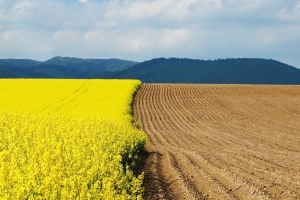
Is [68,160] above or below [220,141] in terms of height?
above

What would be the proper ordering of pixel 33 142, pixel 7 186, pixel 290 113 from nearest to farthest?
pixel 7 186, pixel 33 142, pixel 290 113

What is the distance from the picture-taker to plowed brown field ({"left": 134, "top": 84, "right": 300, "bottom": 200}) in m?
11.3

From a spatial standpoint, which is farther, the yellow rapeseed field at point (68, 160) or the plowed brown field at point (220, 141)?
the plowed brown field at point (220, 141)

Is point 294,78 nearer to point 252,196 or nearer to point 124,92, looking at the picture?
point 124,92

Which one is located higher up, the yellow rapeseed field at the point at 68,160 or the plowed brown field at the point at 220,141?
the yellow rapeseed field at the point at 68,160

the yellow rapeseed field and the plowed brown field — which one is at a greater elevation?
the yellow rapeseed field

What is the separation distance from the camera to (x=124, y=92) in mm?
48656

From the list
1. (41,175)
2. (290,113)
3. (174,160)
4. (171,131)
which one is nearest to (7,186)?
(41,175)

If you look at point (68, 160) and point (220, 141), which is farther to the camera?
point (220, 141)

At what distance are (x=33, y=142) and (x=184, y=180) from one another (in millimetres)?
4786

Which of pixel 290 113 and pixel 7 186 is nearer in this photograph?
pixel 7 186

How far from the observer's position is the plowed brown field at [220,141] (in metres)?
11.3

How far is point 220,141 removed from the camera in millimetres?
23547

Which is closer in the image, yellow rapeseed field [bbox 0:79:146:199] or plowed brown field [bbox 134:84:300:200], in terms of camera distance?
yellow rapeseed field [bbox 0:79:146:199]
